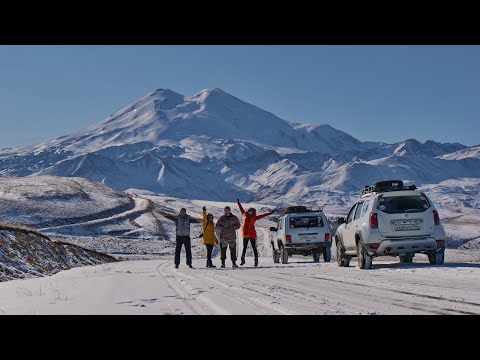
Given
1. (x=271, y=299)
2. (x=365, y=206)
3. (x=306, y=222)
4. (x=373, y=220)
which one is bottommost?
(x=271, y=299)

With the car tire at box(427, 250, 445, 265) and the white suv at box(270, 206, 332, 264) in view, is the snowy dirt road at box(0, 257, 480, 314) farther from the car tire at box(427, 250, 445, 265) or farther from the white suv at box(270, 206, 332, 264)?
the white suv at box(270, 206, 332, 264)

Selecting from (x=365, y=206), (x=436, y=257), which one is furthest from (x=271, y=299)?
(x=436, y=257)

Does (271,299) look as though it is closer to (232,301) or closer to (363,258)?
(232,301)

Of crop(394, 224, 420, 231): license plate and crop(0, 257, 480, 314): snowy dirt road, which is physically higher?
crop(394, 224, 420, 231): license plate

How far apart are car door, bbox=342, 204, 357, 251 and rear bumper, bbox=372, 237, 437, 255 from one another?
A: 1.49 meters

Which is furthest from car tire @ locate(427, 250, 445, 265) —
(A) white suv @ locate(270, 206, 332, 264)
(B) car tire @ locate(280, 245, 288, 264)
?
(B) car tire @ locate(280, 245, 288, 264)

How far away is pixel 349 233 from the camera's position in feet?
56.4

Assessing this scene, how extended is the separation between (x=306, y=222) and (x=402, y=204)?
966 cm

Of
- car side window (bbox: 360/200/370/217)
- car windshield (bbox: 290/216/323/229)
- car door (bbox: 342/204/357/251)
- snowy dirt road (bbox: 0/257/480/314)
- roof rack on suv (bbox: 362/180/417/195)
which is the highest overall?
→ roof rack on suv (bbox: 362/180/417/195)

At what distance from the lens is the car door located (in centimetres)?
1681

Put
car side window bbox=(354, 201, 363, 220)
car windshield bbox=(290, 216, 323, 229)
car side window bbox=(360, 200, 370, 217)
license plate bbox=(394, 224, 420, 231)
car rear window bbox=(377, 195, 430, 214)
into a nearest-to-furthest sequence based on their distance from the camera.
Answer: license plate bbox=(394, 224, 420, 231) < car rear window bbox=(377, 195, 430, 214) < car side window bbox=(360, 200, 370, 217) < car side window bbox=(354, 201, 363, 220) < car windshield bbox=(290, 216, 323, 229)

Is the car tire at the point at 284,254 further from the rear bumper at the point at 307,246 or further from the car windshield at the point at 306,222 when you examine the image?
the car windshield at the point at 306,222
